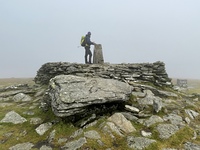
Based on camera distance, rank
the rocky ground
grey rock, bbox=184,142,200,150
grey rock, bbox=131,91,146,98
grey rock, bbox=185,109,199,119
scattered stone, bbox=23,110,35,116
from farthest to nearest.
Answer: grey rock, bbox=131,91,146,98 < scattered stone, bbox=23,110,35,116 < grey rock, bbox=185,109,199,119 < the rocky ground < grey rock, bbox=184,142,200,150

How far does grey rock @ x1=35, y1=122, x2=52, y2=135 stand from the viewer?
50.5 ft

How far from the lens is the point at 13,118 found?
17547 mm

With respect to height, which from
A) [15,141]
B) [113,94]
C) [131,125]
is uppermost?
[113,94]

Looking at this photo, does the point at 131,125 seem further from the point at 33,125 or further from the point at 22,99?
the point at 22,99

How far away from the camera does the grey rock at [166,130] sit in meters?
14.1

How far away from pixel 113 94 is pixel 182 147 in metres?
6.21

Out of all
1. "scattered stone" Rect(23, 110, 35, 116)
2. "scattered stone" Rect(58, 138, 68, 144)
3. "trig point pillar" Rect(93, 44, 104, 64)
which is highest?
"trig point pillar" Rect(93, 44, 104, 64)

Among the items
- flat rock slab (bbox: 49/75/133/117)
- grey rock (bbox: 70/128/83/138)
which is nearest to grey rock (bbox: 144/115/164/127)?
flat rock slab (bbox: 49/75/133/117)

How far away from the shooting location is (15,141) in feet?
47.5

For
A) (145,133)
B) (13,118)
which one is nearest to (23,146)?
(13,118)

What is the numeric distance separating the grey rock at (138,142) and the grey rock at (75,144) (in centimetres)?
291

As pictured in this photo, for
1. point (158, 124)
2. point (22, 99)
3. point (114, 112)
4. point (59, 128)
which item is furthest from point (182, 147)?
point (22, 99)

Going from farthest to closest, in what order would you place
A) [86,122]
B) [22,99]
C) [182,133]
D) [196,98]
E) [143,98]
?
[196,98] < [22,99] < [143,98] < [86,122] < [182,133]

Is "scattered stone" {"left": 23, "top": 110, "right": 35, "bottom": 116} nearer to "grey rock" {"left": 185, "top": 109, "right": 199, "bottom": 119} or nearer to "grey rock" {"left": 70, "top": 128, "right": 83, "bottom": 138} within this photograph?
"grey rock" {"left": 70, "top": 128, "right": 83, "bottom": 138}
